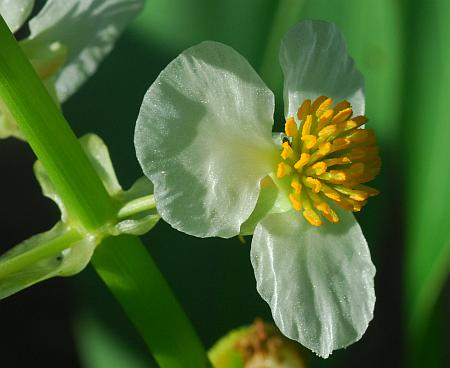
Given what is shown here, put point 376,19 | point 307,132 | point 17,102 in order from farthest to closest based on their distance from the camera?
point 376,19
point 307,132
point 17,102

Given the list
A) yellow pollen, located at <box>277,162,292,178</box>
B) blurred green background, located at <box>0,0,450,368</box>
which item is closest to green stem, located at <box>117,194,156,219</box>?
yellow pollen, located at <box>277,162,292,178</box>

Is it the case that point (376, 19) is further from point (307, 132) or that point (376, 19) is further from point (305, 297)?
point (305, 297)

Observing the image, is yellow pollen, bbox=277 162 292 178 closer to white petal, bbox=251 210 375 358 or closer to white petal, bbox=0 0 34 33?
white petal, bbox=251 210 375 358

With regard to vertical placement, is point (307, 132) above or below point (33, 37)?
below

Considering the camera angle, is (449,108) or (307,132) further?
(449,108)

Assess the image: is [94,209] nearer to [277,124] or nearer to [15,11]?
[15,11]

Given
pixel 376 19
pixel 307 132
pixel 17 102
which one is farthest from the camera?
pixel 376 19

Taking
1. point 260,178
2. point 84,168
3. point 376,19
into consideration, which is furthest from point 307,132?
point 376,19
